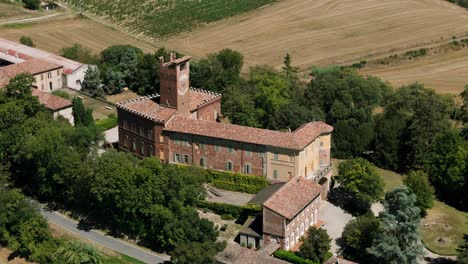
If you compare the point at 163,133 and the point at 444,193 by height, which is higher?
the point at 163,133

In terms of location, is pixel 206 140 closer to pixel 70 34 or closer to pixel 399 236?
pixel 399 236

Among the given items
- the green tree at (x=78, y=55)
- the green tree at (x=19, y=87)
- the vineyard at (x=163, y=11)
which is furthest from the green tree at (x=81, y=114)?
the vineyard at (x=163, y=11)

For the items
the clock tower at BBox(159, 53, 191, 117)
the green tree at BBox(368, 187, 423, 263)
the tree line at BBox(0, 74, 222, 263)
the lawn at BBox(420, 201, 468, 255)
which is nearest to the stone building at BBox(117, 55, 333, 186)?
the clock tower at BBox(159, 53, 191, 117)

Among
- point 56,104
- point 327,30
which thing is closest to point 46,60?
point 56,104

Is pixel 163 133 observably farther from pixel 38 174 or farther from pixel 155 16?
pixel 155 16

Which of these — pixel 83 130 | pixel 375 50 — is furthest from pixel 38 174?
→ pixel 375 50

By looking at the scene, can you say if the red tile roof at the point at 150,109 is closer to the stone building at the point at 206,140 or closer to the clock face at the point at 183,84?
the stone building at the point at 206,140
